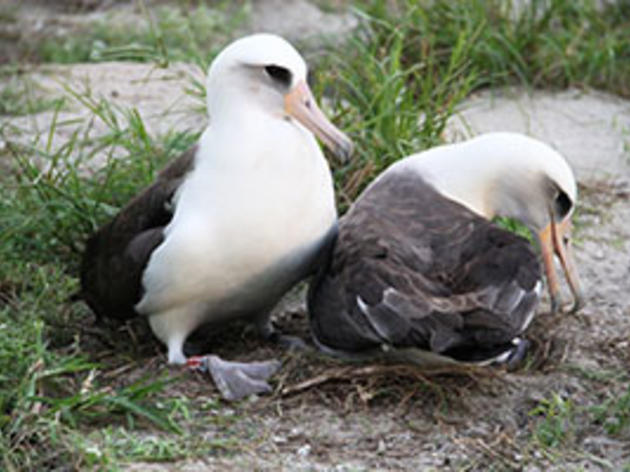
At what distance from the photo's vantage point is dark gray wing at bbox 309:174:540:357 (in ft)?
15.2

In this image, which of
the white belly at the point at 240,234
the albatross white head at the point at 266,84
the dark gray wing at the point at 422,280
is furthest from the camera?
the albatross white head at the point at 266,84

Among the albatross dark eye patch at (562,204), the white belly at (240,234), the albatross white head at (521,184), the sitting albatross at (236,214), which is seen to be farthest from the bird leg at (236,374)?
the albatross dark eye patch at (562,204)

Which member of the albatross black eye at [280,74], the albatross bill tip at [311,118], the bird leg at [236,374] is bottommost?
the bird leg at [236,374]

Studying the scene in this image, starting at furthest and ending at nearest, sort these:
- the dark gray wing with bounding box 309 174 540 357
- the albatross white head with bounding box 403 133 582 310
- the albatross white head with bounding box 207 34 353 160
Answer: the albatross white head with bounding box 403 133 582 310 → the albatross white head with bounding box 207 34 353 160 → the dark gray wing with bounding box 309 174 540 357

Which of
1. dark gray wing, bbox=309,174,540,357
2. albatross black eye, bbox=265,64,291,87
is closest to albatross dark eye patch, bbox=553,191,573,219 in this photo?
dark gray wing, bbox=309,174,540,357

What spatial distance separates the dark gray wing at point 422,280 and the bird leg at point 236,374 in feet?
0.76

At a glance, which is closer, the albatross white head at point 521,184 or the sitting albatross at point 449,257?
the sitting albatross at point 449,257

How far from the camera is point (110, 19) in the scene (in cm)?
948

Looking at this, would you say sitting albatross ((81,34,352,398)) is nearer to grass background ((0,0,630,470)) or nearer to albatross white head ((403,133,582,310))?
grass background ((0,0,630,470))

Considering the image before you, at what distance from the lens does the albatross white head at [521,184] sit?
533 cm

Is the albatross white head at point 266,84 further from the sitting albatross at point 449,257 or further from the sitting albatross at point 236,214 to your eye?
the sitting albatross at point 449,257

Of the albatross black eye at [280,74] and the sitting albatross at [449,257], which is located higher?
the albatross black eye at [280,74]

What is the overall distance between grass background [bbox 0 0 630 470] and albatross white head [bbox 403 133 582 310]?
29.2 inches

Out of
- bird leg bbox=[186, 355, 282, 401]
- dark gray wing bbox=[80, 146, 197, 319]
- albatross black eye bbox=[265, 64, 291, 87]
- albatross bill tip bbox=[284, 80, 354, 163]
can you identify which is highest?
albatross black eye bbox=[265, 64, 291, 87]
